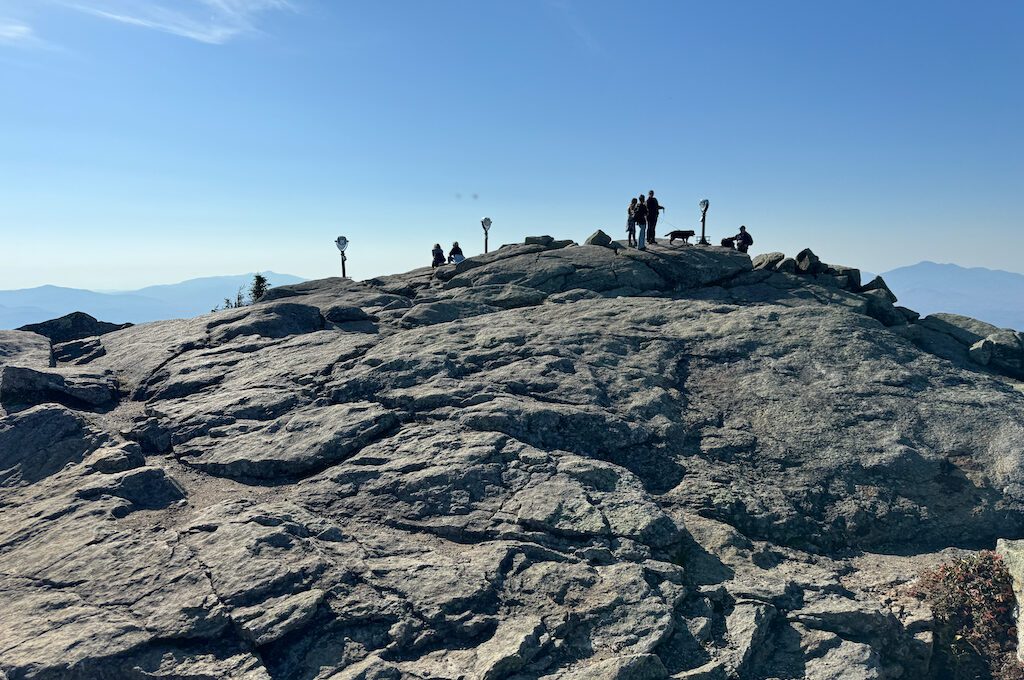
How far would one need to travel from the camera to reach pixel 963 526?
1794 cm

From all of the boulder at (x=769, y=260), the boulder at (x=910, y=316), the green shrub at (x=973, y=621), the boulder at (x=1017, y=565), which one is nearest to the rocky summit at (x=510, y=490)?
the boulder at (x=910, y=316)

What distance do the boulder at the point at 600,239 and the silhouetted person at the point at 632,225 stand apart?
1452 millimetres

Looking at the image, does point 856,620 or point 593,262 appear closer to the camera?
point 856,620

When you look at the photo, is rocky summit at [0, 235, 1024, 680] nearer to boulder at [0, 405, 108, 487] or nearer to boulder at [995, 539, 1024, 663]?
boulder at [0, 405, 108, 487]

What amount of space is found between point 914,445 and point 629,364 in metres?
10.2

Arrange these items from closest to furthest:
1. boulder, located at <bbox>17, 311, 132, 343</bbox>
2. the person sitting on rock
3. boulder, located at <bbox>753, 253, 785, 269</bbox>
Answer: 1. boulder, located at <bbox>753, 253, 785, 269</bbox>
2. boulder, located at <bbox>17, 311, 132, 343</bbox>
3. the person sitting on rock

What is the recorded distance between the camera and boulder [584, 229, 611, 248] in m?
37.3

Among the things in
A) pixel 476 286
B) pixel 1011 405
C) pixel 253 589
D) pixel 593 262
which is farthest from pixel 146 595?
pixel 1011 405

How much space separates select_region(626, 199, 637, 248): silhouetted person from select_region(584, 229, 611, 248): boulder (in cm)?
145

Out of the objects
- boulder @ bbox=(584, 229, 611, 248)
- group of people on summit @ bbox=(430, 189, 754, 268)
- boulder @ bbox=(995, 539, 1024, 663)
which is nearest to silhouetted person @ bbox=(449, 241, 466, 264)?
group of people on summit @ bbox=(430, 189, 754, 268)

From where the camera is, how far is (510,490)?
16906 mm

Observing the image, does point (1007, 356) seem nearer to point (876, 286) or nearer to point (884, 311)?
Result: point (884, 311)

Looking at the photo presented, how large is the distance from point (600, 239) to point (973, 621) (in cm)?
2693

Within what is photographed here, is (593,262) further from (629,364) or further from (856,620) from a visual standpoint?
(856,620)
